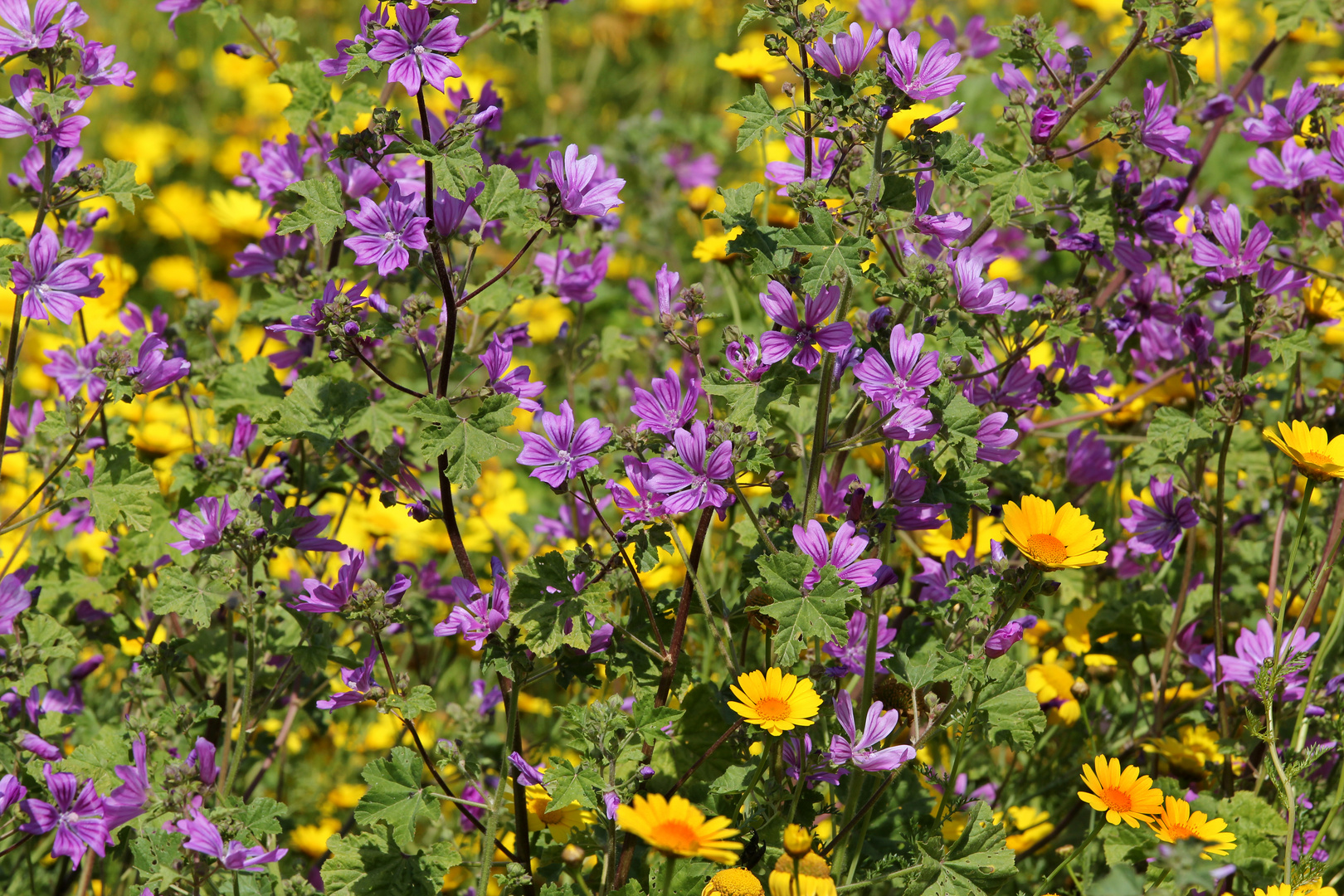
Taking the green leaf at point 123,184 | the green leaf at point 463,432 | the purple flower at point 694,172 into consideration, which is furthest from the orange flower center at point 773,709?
the purple flower at point 694,172

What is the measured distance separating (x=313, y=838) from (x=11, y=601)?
1084 mm

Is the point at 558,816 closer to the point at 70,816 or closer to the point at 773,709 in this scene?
the point at 773,709

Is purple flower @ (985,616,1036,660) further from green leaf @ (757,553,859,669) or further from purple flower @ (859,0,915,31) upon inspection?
purple flower @ (859,0,915,31)

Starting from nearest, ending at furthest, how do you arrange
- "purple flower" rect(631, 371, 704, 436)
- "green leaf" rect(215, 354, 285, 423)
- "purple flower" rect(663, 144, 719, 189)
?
1. "purple flower" rect(631, 371, 704, 436)
2. "green leaf" rect(215, 354, 285, 423)
3. "purple flower" rect(663, 144, 719, 189)

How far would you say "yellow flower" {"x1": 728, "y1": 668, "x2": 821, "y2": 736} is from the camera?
72.0 inches

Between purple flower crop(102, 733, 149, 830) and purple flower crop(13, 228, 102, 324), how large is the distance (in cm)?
81

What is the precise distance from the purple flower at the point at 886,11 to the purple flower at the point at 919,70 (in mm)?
1390

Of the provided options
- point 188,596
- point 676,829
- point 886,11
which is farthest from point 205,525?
point 886,11

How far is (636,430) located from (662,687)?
0.48 meters

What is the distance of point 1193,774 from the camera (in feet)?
8.57

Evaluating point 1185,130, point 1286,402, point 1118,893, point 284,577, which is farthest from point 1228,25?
point 1118,893

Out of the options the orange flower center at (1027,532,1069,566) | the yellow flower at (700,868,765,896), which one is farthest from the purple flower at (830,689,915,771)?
the orange flower center at (1027,532,1069,566)

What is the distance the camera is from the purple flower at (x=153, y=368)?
228 cm

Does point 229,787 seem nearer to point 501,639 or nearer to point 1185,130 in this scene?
point 501,639
